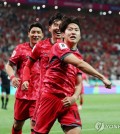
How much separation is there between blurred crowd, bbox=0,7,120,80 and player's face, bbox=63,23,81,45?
28.5 m

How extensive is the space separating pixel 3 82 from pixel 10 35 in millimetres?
18897

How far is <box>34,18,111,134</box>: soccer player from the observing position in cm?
634

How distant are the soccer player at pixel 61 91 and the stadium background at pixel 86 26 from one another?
2870 cm

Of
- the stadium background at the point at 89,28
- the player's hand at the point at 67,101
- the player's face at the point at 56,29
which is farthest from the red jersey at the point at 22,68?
the stadium background at the point at 89,28

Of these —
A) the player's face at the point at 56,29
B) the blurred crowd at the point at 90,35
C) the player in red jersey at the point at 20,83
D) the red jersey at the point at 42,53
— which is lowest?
the blurred crowd at the point at 90,35

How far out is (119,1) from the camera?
143 ft

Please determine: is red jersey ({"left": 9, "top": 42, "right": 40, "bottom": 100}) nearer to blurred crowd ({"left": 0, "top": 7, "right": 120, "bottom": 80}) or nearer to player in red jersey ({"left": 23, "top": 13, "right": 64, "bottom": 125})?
player in red jersey ({"left": 23, "top": 13, "right": 64, "bottom": 125})

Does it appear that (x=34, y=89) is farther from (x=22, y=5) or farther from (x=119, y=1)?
(x=119, y=1)

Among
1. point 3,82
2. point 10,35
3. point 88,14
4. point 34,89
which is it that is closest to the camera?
point 34,89

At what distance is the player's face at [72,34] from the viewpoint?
6.34 meters

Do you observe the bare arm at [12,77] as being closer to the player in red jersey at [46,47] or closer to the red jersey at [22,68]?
the red jersey at [22,68]

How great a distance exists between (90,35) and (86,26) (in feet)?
5.21

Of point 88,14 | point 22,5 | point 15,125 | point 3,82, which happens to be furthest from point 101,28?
point 15,125

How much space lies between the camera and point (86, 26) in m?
45.5
